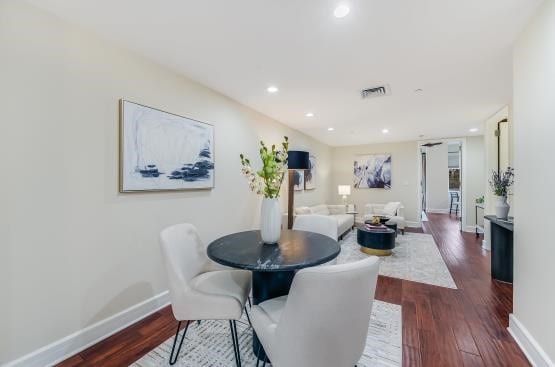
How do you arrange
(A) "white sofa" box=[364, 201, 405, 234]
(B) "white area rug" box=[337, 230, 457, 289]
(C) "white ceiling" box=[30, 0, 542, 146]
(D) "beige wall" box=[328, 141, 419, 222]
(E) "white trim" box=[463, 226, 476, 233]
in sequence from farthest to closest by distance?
(D) "beige wall" box=[328, 141, 419, 222], (E) "white trim" box=[463, 226, 476, 233], (A) "white sofa" box=[364, 201, 405, 234], (B) "white area rug" box=[337, 230, 457, 289], (C) "white ceiling" box=[30, 0, 542, 146]

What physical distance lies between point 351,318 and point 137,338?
1823 millimetres

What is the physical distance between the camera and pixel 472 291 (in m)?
2.72

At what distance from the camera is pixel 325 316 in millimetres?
988

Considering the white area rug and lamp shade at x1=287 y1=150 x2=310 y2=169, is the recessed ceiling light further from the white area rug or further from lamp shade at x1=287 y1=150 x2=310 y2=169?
the white area rug

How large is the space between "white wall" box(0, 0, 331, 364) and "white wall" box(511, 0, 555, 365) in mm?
2970

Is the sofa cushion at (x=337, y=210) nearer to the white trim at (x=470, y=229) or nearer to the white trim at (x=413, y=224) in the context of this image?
the white trim at (x=413, y=224)

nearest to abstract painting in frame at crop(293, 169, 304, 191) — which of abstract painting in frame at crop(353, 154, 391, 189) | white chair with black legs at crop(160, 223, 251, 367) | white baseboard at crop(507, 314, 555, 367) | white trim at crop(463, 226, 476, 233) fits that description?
abstract painting in frame at crop(353, 154, 391, 189)

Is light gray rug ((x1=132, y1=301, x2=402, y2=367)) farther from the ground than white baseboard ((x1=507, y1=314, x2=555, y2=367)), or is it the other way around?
white baseboard ((x1=507, y1=314, x2=555, y2=367))

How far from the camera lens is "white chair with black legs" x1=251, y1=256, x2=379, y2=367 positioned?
96cm

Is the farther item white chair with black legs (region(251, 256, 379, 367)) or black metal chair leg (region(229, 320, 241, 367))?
black metal chair leg (region(229, 320, 241, 367))

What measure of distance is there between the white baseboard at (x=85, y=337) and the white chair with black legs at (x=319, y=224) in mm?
1629

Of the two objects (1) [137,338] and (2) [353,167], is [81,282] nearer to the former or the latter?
(1) [137,338]

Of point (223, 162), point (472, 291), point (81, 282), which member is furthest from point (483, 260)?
point (81, 282)

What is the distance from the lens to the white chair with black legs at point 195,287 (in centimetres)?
152
